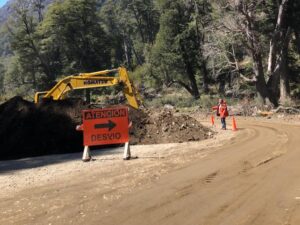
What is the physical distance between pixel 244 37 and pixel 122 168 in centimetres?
2453

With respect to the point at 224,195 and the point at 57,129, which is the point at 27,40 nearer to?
the point at 57,129

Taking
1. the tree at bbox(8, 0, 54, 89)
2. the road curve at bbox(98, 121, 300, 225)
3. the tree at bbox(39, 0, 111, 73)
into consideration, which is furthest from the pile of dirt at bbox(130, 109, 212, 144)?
the tree at bbox(8, 0, 54, 89)

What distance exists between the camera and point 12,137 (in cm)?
2070

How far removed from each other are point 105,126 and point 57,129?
195 inches

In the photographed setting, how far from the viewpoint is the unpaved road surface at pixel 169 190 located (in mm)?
8523

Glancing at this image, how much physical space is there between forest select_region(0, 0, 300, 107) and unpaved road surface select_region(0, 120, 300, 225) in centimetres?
2134

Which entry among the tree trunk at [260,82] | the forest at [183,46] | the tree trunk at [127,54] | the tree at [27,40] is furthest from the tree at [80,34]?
the tree trunk at [260,82]

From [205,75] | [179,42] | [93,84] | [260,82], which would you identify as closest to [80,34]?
[179,42]

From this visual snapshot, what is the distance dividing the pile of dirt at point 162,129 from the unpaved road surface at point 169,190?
12.3ft

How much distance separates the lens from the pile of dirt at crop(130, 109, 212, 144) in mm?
20516

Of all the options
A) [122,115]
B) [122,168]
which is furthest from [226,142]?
[122,168]

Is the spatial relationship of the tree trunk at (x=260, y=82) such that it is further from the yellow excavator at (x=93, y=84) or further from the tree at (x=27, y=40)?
the tree at (x=27, y=40)

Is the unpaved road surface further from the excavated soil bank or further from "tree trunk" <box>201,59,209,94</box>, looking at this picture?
"tree trunk" <box>201,59,209,94</box>

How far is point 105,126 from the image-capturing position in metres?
16.7
